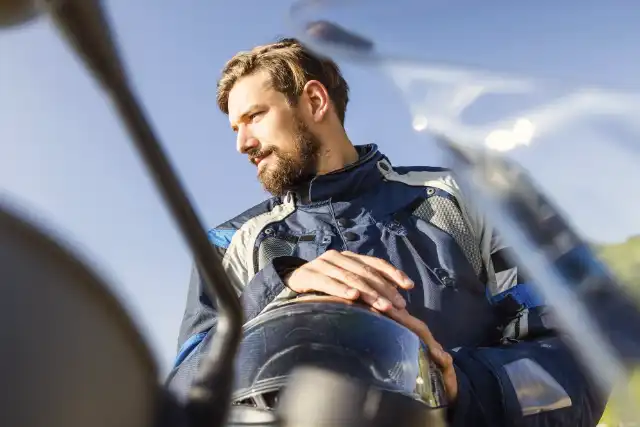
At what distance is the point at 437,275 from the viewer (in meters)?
0.87

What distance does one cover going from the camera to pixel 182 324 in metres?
1.00

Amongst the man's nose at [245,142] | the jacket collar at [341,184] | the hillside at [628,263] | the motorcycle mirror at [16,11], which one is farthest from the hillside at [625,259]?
the man's nose at [245,142]

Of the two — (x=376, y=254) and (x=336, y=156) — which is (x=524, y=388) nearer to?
(x=376, y=254)

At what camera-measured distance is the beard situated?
1133 mm

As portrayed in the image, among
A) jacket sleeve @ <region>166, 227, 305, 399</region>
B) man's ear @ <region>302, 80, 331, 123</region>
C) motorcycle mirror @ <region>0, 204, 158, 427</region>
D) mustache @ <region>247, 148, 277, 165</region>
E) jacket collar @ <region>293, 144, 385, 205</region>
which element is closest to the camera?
motorcycle mirror @ <region>0, 204, 158, 427</region>

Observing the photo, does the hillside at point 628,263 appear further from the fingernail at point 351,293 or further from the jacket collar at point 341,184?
the jacket collar at point 341,184

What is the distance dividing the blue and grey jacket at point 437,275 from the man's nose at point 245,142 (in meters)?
0.12

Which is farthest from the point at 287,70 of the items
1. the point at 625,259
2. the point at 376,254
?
the point at 625,259

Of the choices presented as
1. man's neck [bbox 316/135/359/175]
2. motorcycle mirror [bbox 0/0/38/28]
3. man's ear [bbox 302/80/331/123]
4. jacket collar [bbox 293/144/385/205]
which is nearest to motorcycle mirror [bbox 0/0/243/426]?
motorcycle mirror [bbox 0/0/38/28]

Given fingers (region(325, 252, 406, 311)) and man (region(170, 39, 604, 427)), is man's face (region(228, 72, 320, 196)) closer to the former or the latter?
man (region(170, 39, 604, 427))

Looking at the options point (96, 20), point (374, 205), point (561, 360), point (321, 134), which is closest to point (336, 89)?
point (321, 134)

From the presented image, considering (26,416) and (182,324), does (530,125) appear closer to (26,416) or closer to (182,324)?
(26,416)

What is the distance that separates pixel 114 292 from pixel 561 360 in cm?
57

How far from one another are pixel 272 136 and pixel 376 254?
15.2 inches
